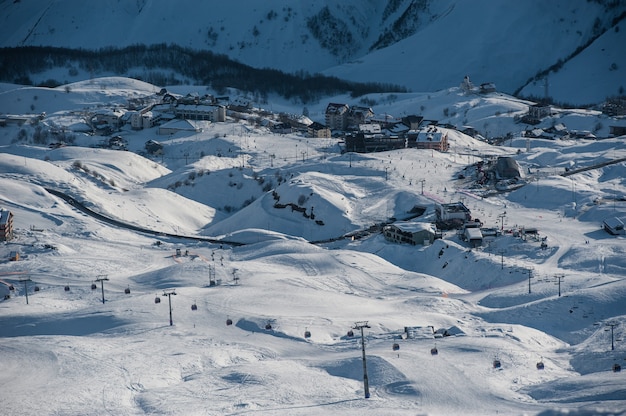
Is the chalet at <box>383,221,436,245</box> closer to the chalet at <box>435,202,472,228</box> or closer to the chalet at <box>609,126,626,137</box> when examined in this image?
the chalet at <box>435,202,472,228</box>

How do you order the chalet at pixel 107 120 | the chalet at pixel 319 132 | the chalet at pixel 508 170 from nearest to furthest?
the chalet at pixel 508 170 < the chalet at pixel 319 132 < the chalet at pixel 107 120

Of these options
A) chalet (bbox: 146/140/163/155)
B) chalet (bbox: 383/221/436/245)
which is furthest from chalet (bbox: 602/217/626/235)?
chalet (bbox: 146/140/163/155)

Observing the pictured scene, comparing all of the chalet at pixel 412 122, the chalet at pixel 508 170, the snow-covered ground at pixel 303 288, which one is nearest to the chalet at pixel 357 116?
the chalet at pixel 412 122

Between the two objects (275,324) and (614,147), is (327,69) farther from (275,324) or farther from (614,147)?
(275,324)

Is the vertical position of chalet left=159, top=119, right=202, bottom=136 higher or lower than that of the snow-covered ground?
higher

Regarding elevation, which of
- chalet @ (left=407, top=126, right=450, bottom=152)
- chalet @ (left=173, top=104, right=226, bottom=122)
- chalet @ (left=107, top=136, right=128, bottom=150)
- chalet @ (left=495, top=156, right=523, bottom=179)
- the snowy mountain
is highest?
the snowy mountain

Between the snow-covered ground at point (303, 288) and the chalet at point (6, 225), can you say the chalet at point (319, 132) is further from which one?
the chalet at point (6, 225)

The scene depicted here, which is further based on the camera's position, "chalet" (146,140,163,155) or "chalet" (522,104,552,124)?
"chalet" (522,104,552,124)
